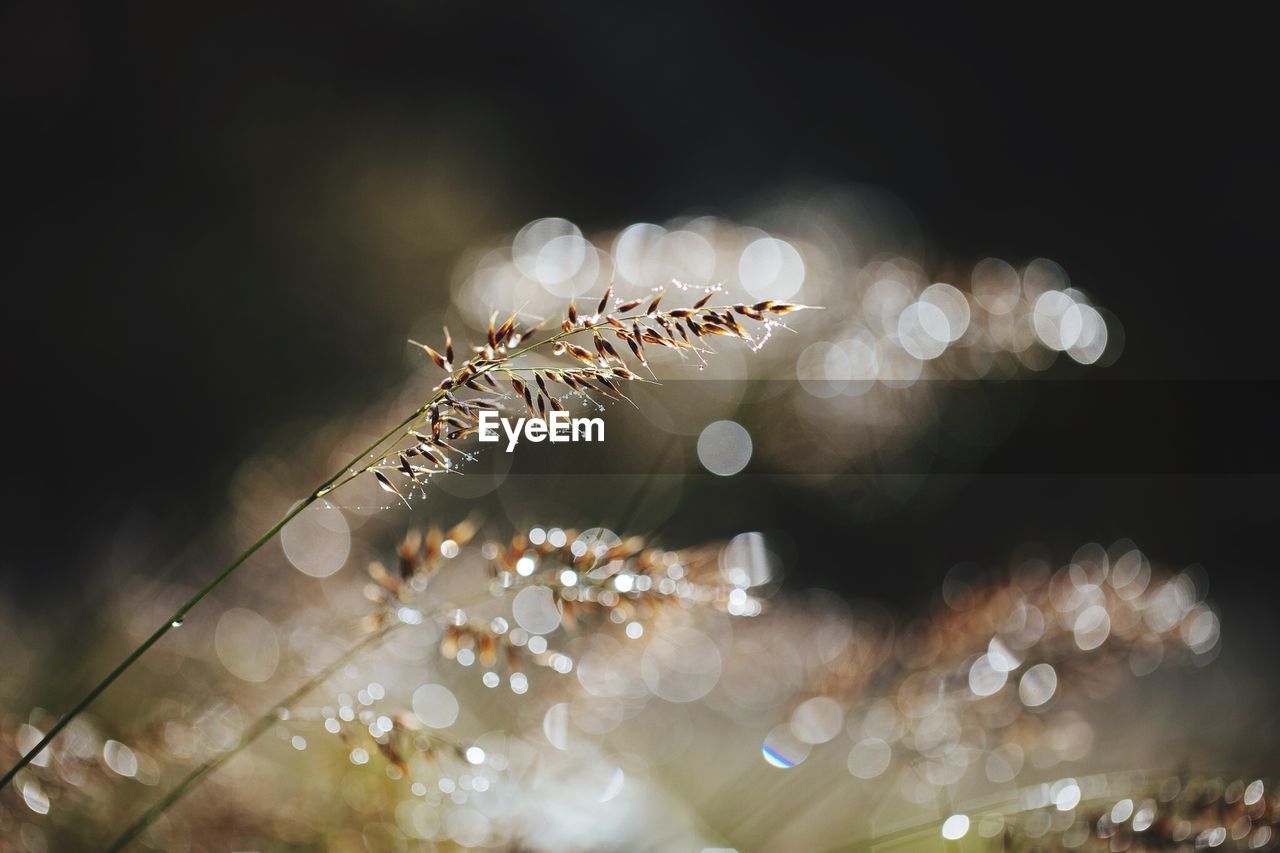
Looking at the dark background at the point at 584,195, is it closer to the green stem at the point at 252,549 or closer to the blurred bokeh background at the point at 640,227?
the blurred bokeh background at the point at 640,227

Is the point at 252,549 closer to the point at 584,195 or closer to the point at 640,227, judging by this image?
the point at 640,227

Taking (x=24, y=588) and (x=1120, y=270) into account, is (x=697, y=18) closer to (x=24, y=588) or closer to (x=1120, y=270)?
(x=1120, y=270)

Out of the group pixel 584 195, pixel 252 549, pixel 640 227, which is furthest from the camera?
pixel 584 195

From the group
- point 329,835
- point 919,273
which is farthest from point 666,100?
point 329,835

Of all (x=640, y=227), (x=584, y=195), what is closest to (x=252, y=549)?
(x=640, y=227)

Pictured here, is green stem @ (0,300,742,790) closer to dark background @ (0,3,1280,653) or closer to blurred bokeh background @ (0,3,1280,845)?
blurred bokeh background @ (0,3,1280,845)

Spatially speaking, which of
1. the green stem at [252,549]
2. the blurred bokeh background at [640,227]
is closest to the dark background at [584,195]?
the blurred bokeh background at [640,227]

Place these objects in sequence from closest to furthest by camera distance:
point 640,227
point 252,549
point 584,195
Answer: point 252,549 < point 640,227 < point 584,195

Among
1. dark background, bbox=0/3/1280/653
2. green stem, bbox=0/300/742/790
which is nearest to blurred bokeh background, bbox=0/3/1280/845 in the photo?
dark background, bbox=0/3/1280/653
